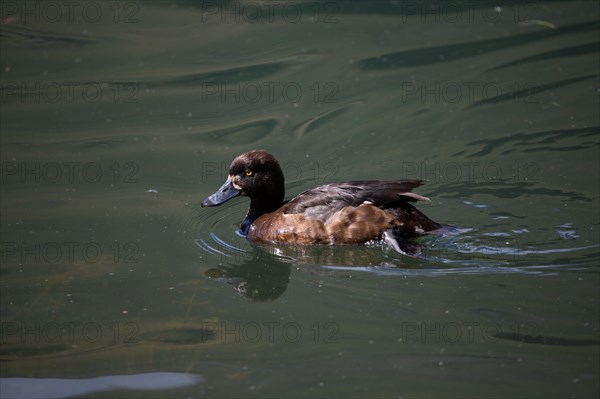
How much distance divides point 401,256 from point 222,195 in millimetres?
1898

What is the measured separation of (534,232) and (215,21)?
237 inches

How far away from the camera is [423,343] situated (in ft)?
19.3

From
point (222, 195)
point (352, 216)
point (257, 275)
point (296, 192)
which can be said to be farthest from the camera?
point (296, 192)

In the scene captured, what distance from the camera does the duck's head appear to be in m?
8.12

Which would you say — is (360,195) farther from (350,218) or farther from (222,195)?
(222,195)

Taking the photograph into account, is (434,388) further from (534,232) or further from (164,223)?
(164,223)

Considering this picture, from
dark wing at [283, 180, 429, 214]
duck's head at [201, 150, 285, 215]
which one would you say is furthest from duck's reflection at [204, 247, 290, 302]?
duck's head at [201, 150, 285, 215]

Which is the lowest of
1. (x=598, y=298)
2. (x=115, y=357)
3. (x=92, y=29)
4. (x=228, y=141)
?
(x=115, y=357)

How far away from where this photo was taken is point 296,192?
897 cm

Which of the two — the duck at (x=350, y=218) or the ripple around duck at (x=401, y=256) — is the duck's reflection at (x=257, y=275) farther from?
the duck at (x=350, y=218)

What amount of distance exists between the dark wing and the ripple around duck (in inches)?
14.7

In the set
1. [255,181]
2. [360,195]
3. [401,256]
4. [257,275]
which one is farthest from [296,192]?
[401,256]

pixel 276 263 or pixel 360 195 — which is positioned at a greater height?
pixel 360 195

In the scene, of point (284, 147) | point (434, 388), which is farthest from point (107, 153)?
point (434, 388)
